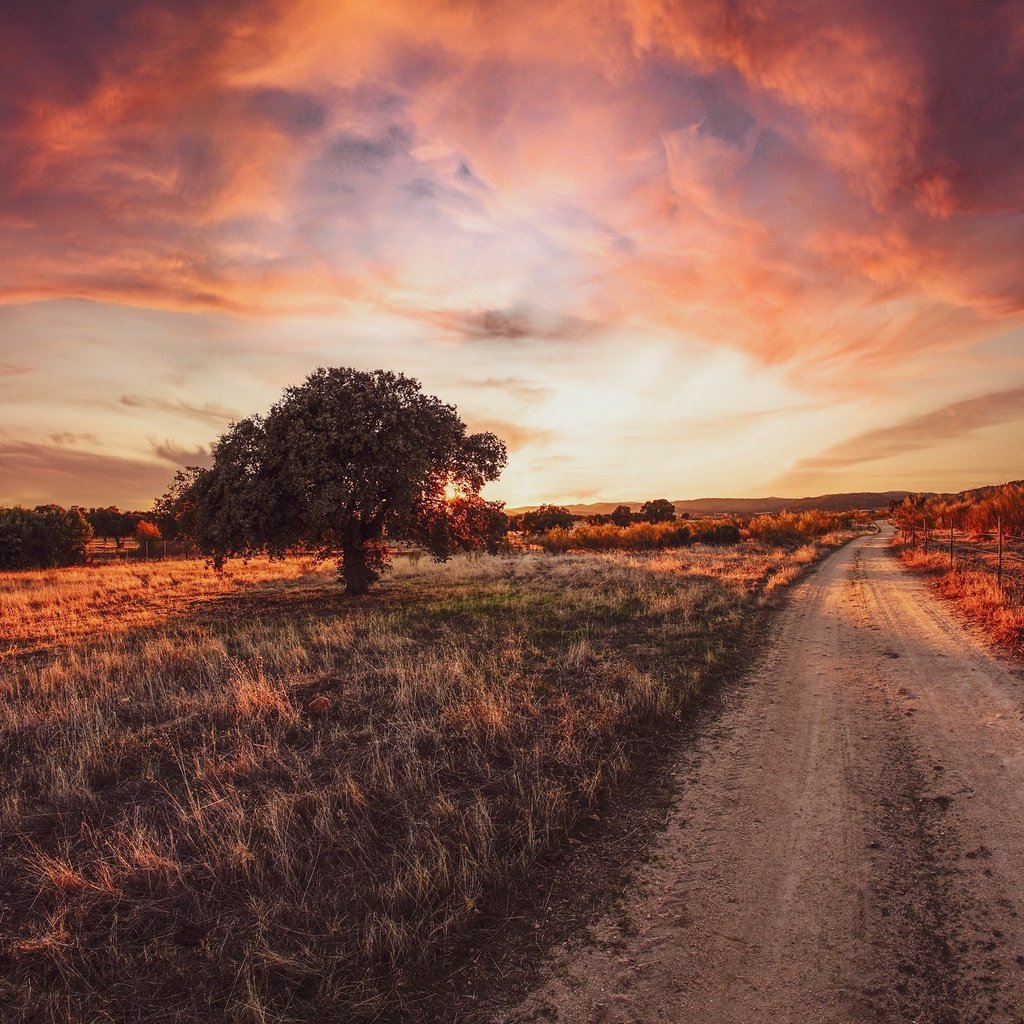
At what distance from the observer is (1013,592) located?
15.5m

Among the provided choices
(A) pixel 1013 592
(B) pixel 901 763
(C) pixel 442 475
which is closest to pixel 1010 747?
(B) pixel 901 763

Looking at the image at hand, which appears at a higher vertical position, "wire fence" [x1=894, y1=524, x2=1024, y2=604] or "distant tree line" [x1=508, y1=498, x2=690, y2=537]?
"distant tree line" [x1=508, y1=498, x2=690, y2=537]

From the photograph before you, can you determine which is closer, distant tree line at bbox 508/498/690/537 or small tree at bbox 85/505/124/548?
distant tree line at bbox 508/498/690/537

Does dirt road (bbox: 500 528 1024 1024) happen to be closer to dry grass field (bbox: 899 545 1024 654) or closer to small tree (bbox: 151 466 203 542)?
dry grass field (bbox: 899 545 1024 654)

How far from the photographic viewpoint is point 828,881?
426cm

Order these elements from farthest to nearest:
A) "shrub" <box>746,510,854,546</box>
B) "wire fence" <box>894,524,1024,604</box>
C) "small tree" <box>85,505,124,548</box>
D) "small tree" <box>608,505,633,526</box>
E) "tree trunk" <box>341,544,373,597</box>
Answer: "small tree" <box>85,505,124,548</box>, "small tree" <box>608,505,633,526</box>, "shrub" <box>746,510,854,546</box>, "tree trunk" <box>341,544,373,597</box>, "wire fence" <box>894,524,1024,604</box>

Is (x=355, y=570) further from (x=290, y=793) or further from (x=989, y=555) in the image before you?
(x=989, y=555)

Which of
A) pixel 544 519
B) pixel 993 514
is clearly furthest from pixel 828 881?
pixel 544 519

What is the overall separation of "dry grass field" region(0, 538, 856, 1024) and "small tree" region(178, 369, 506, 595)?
5.07 metres

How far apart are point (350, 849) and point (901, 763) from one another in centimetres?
582

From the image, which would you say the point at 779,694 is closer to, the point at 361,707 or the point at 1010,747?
the point at 1010,747

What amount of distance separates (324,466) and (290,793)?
1302 cm

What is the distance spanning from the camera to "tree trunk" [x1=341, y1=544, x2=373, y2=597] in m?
22.0

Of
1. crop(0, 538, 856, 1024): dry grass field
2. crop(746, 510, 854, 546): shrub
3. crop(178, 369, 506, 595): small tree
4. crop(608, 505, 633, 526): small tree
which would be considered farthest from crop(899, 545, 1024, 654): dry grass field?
crop(608, 505, 633, 526): small tree
